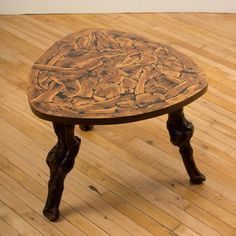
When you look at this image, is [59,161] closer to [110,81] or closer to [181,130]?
[110,81]

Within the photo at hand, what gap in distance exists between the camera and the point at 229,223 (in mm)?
1725

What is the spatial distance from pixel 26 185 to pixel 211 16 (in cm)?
188

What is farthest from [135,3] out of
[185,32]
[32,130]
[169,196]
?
[169,196]

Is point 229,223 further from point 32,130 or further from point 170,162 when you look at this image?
point 32,130

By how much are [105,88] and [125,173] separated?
51 cm

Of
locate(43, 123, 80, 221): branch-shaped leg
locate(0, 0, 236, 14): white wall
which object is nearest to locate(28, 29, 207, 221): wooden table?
locate(43, 123, 80, 221): branch-shaped leg

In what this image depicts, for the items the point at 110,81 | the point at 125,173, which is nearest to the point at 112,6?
the point at 125,173

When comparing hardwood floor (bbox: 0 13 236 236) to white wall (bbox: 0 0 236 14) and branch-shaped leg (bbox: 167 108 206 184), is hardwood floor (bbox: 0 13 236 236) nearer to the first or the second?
branch-shaped leg (bbox: 167 108 206 184)

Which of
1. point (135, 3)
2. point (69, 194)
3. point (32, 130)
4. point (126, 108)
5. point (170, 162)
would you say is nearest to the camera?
point (126, 108)

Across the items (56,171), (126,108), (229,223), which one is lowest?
(229,223)

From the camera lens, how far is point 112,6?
10.3ft

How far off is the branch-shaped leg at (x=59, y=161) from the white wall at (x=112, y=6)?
1.72 meters

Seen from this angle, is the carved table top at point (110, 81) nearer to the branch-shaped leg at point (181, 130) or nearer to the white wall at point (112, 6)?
the branch-shaped leg at point (181, 130)

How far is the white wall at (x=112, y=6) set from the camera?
10.2ft
